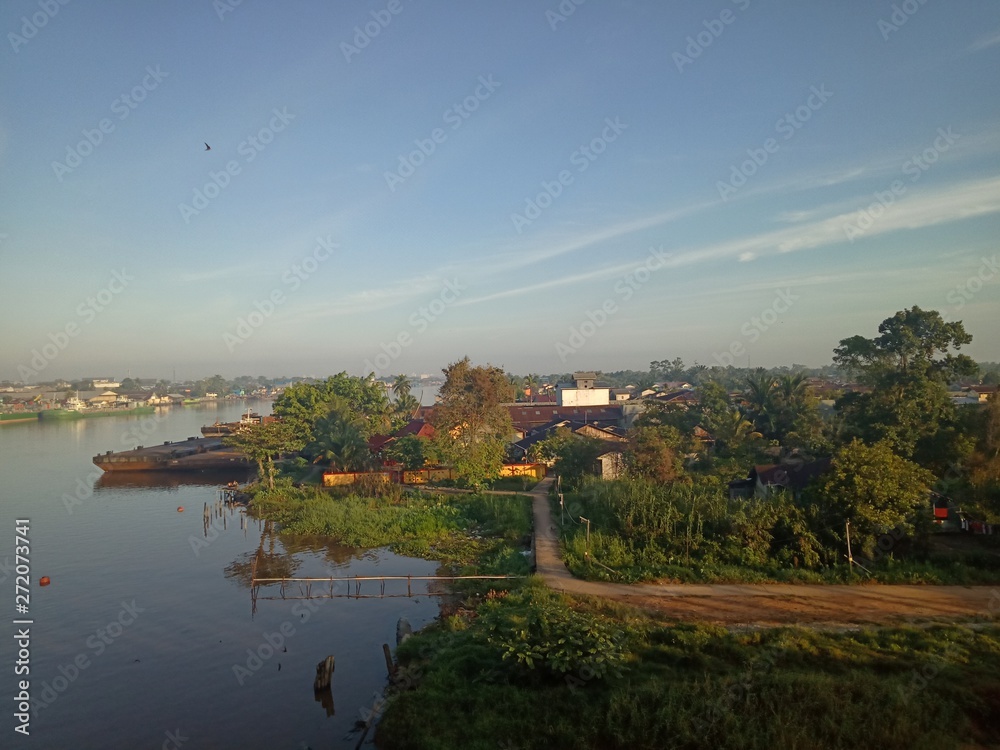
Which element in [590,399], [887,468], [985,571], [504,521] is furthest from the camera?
[590,399]

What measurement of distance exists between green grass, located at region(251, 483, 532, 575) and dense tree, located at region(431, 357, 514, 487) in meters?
3.16

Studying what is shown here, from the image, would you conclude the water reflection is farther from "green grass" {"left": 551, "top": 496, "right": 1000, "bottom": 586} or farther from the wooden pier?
"green grass" {"left": 551, "top": 496, "right": 1000, "bottom": 586}

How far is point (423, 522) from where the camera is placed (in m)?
27.7

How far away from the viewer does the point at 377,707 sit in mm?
13188

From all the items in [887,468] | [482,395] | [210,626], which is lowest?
[210,626]

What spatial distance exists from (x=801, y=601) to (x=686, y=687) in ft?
21.6

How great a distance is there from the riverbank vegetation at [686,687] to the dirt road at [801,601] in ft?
3.15

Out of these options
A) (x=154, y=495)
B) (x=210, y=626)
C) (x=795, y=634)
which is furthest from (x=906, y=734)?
(x=154, y=495)

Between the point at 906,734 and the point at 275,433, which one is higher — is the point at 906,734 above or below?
below

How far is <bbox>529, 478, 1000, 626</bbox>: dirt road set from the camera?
14820mm

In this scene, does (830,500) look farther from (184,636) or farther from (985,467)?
(184,636)

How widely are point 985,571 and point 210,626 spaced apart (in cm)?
2217

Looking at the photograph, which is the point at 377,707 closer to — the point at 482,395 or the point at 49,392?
the point at 482,395

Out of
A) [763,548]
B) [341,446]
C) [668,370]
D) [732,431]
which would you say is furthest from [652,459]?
[668,370]
